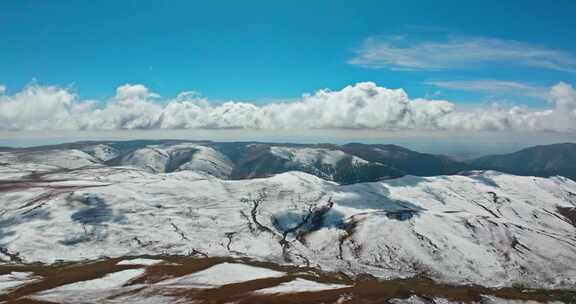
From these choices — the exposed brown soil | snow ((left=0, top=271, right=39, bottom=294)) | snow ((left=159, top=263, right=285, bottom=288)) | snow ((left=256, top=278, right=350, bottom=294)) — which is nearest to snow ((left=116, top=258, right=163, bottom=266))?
the exposed brown soil

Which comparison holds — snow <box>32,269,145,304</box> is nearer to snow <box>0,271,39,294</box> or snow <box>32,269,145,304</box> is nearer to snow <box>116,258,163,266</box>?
snow <box>0,271,39,294</box>

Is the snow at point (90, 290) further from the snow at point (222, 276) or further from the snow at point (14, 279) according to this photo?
the snow at point (222, 276)

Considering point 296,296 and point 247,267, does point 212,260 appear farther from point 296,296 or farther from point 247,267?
point 296,296

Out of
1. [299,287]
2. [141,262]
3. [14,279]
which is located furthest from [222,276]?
[14,279]

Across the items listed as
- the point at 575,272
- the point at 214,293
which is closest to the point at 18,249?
the point at 214,293

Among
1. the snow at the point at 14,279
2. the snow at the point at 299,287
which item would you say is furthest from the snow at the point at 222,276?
the snow at the point at 14,279

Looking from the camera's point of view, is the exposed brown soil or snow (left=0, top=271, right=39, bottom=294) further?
snow (left=0, top=271, right=39, bottom=294)
